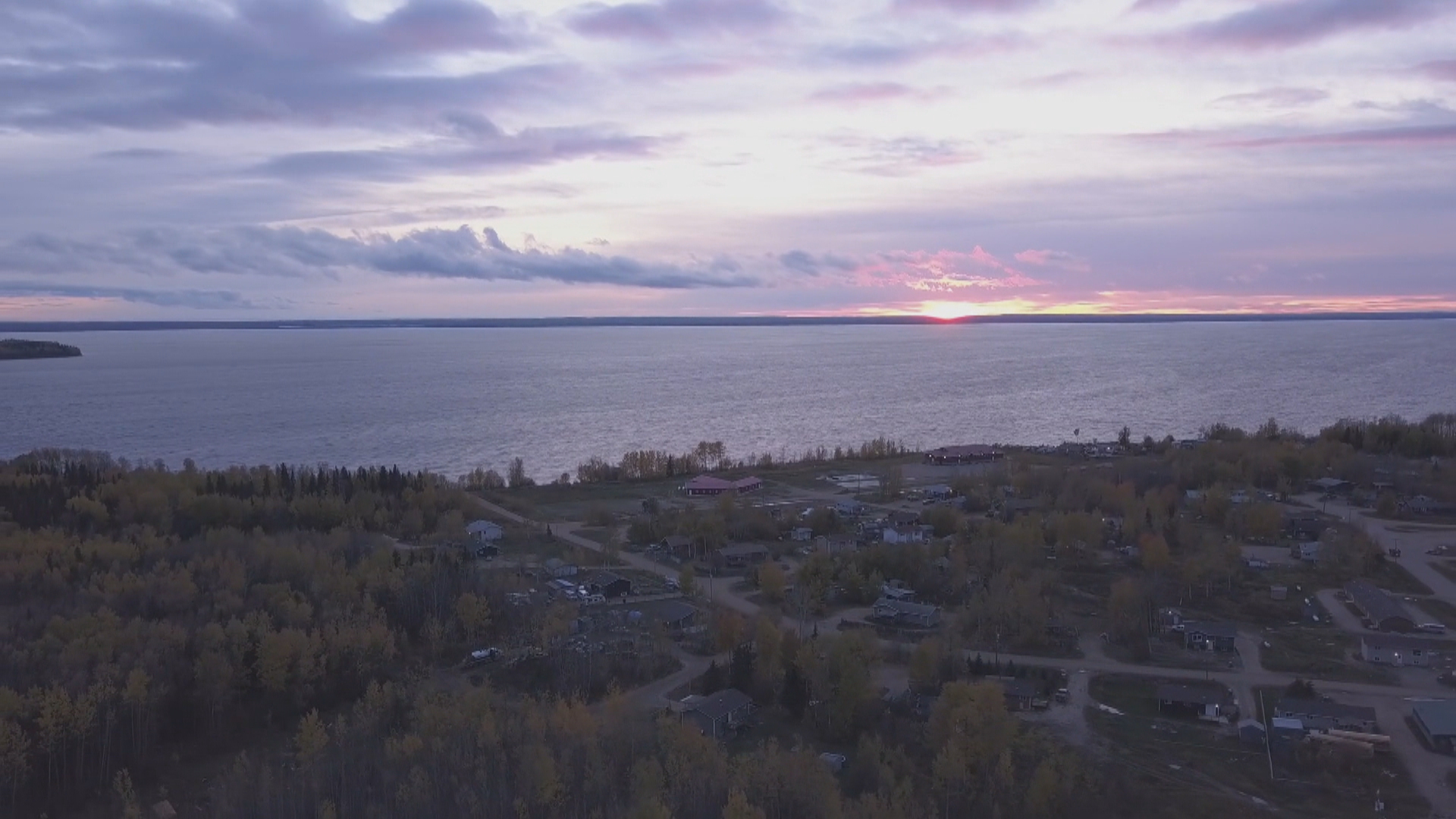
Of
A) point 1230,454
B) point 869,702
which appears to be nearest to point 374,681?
point 869,702

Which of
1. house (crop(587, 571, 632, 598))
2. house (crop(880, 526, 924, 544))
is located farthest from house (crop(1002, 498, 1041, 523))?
house (crop(587, 571, 632, 598))

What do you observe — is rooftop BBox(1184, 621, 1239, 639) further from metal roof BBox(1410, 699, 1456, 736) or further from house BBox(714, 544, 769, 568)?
house BBox(714, 544, 769, 568)

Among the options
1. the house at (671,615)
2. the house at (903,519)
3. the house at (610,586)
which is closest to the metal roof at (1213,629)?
the house at (671,615)

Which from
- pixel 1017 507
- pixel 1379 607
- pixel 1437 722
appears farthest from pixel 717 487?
pixel 1437 722

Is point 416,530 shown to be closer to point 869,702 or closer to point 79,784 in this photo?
point 79,784

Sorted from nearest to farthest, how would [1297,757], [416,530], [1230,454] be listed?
[1297,757] → [416,530] → [1230,454]

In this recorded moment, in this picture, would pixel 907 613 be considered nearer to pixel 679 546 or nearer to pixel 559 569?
pixel 679 546
